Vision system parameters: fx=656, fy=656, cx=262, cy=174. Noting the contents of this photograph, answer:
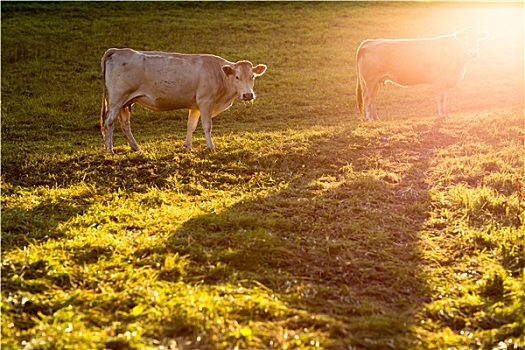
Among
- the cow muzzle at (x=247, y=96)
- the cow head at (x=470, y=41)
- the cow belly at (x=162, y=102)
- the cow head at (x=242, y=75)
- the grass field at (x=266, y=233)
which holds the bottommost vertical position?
the grass field at (x=266, y=233)

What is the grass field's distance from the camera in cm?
521

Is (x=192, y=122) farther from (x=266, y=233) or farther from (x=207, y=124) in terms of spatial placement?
(x=266, y=233)

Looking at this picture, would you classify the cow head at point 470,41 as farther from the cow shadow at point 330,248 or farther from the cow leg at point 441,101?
the cow shadow at point 330,248

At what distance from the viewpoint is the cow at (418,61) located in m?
15.9

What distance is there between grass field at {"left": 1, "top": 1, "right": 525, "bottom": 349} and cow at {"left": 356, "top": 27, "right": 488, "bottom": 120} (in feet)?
3.95

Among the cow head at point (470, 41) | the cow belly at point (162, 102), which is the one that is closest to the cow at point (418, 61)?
the cow head at point (470, 41)

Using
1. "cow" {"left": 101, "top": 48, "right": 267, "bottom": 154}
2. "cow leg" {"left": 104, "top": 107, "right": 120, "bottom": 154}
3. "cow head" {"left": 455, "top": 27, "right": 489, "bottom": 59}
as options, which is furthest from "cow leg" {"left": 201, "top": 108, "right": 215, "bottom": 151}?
"cow head" {"left": 455, "top": 27, "right": 489, "bottom": 59}

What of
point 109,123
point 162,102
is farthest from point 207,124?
point 109,123

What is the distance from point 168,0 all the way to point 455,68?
2667 centimetres

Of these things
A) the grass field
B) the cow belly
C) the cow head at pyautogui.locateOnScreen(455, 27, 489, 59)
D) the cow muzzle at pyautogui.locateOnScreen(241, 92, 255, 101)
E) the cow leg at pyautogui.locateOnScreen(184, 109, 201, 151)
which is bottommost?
the grass field

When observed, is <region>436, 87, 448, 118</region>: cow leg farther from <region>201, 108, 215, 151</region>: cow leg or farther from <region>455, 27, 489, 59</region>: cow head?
<region>201, 108, 215, 151</region>: cow leg

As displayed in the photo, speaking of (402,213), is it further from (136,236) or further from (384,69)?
(384,69)

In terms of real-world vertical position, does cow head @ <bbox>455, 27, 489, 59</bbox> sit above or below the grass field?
above

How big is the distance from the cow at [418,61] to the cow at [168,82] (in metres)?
4.56
